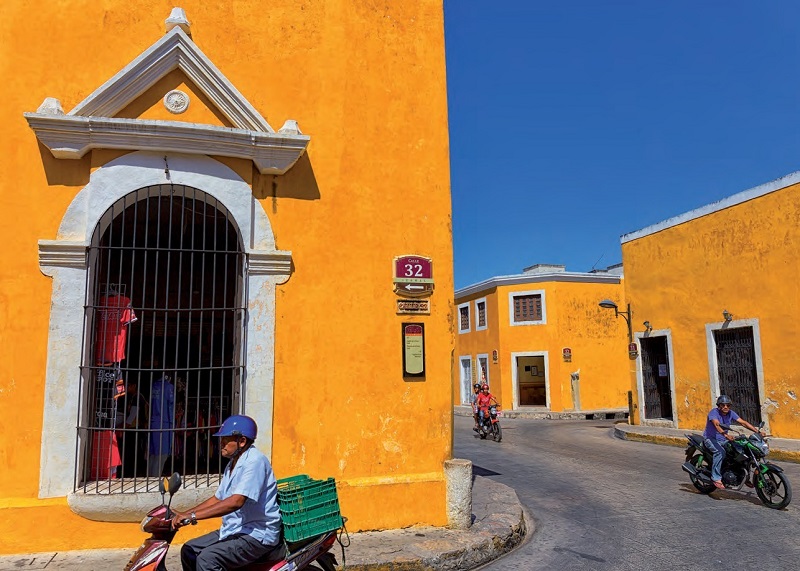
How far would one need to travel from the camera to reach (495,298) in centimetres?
2620

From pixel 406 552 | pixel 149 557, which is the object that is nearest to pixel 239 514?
pixel 149 557

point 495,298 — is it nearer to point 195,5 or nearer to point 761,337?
point 761,337

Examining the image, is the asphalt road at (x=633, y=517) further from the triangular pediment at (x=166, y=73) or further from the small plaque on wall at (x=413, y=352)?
the triangular pediment at (x=166, y=73)

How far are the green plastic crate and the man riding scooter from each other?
0.25ft

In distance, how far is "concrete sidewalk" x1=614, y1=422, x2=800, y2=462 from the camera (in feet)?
37.3

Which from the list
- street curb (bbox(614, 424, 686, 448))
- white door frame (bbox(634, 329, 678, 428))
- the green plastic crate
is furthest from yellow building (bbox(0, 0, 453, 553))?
white door frame (bbox(634, 329, 678, 428))

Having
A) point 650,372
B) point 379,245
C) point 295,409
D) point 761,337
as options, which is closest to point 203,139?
point 379,245

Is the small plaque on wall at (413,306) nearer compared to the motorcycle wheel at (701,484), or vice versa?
the small plaque on wall at (413,306)

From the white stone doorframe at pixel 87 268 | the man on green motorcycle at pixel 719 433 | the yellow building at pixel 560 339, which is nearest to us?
the white stone doorframe at pixel 87 268

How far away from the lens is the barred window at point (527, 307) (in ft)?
83.5

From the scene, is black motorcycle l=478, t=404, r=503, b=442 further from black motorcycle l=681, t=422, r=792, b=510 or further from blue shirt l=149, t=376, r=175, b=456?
blue shirt l=149, t=376, r=175, b=456

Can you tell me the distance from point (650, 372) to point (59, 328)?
15.8 m

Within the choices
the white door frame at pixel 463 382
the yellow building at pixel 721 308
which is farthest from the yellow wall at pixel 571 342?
the yellow building at pixel 721 308

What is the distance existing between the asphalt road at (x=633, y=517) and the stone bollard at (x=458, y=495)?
550 mm
